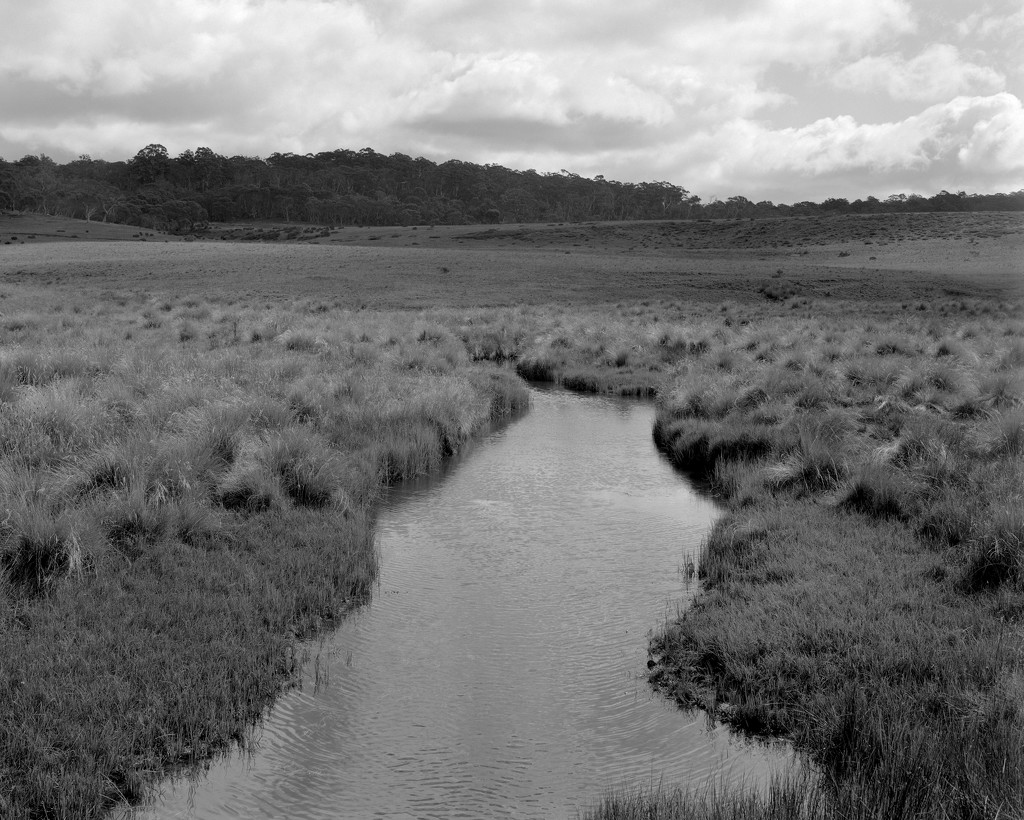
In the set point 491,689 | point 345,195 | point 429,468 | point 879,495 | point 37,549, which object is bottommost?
point 491,689

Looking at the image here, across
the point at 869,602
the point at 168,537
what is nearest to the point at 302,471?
the point at 168,537

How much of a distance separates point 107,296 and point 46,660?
40.8 metres

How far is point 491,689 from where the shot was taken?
22.8ft

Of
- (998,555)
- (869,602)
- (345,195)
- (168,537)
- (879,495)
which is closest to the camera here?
(869,602)

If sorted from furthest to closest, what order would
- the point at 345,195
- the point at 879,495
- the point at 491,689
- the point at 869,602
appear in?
the point at 345,195 < the point at 879,495 < the point at 869,602 < the point at 491,689

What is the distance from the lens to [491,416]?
19.7 meters

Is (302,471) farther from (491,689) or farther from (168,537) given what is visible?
(491,689)

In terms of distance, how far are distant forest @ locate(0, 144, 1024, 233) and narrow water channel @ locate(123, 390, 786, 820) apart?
130468mm

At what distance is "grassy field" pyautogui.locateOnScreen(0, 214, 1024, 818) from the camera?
557 cm

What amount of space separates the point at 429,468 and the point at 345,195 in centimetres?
15962

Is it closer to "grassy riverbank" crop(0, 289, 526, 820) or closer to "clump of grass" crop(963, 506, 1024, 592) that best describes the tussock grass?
"clump of grass" crop(963, 506, 1024, 592)

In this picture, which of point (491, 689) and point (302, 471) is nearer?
point (491, 689)

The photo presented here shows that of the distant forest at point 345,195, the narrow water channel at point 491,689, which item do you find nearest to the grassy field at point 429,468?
the narrow water channel at point 491,689

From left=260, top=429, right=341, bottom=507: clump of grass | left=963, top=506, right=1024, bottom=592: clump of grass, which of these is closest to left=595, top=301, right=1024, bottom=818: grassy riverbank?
left=963, top=506, right=1024, bottom=592: clump of grass
